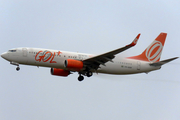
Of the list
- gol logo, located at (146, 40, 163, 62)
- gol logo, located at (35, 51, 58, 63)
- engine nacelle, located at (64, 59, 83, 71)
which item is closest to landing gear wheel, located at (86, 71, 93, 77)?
engine nacelle, located at (64, 59, 83, 71)

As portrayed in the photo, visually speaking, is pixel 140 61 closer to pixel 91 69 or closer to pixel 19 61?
pixel 91 69

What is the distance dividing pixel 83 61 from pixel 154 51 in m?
13.4

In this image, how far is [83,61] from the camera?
147ft

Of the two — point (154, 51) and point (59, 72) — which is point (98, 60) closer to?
point (59, 72)

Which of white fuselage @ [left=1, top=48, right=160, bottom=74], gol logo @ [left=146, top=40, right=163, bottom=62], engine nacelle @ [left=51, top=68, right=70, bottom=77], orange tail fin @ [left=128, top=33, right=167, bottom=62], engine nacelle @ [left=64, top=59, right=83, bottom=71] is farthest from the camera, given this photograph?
gol logo @ [left=146, top=40, right=163, bottom=62]

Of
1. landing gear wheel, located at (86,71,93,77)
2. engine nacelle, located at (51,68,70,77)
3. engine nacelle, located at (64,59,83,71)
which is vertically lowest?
landing gear wheel, located at (86,71,93,77)

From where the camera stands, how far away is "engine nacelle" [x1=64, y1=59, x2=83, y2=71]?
142 ft

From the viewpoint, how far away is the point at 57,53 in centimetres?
4428

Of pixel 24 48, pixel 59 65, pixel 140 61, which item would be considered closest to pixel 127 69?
pixel 140 61

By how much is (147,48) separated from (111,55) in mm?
10714

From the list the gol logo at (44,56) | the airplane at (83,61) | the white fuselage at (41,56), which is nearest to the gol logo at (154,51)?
the airplane at (83,61)

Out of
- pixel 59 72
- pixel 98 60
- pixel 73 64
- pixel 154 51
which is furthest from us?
pixel 154 51

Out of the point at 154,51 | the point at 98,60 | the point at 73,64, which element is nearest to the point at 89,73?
the point at 98,60

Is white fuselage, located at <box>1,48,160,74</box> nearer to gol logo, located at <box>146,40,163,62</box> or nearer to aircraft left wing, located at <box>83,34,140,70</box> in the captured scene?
aircraft left wing, located at <box>83,34,140,70</box>
